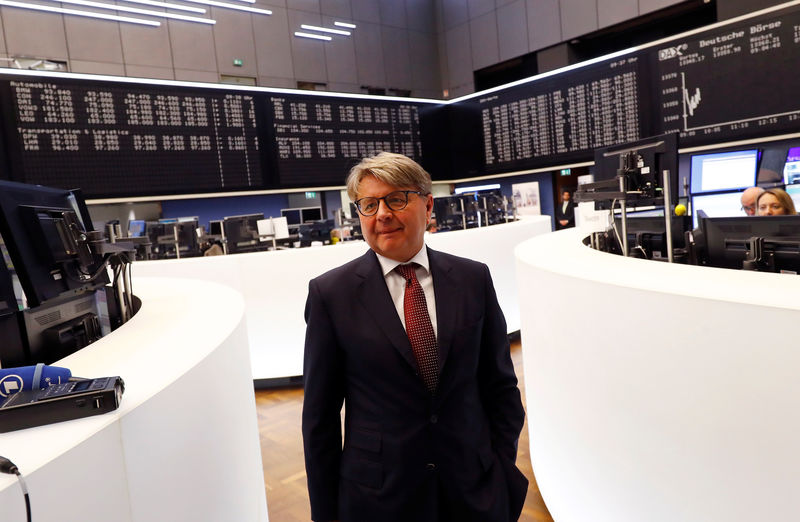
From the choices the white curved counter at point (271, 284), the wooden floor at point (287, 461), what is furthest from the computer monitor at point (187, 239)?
the wooden floor at point (287, 461)

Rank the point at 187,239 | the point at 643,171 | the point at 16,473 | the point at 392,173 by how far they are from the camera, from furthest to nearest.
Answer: the point at 187,239 → the point at 643,171 → the point at 392,173 → the point at 16,473

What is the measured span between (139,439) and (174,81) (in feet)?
21.6

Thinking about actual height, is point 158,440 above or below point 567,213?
below

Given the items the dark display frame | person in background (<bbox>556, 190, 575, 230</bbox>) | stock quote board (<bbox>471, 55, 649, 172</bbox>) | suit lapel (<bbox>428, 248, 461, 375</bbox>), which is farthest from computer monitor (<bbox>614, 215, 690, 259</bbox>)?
person in background (<bbox>556, 190, 575, 230</bbox>)

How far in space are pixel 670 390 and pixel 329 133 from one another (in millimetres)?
6858

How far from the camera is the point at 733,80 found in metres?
5.62

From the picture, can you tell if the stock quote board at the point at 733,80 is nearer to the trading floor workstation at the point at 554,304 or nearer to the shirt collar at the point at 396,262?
the trading floor workstation at the point at 554,304

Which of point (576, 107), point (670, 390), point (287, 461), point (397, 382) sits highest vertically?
point (576, 107)

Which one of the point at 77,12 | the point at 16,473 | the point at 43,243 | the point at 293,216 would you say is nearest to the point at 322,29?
the point at 293,216

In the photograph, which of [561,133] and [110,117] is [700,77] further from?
[110,117]

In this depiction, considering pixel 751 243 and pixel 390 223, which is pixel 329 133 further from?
pixel 390 223

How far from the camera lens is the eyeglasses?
3.80ft

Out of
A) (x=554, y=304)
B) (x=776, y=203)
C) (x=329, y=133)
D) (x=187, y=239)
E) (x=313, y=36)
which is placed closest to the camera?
(x=554, y=304)

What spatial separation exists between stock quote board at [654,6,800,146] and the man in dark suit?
5.66 meters
